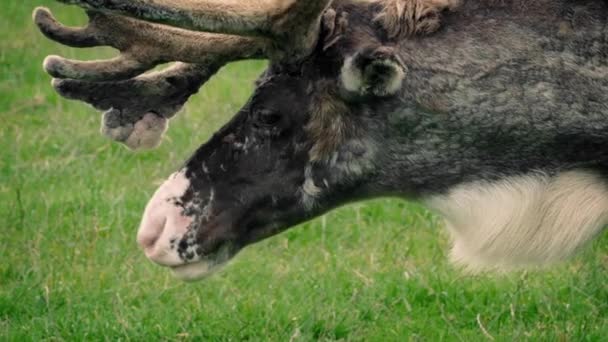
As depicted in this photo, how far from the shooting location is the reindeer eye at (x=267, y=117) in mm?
4020

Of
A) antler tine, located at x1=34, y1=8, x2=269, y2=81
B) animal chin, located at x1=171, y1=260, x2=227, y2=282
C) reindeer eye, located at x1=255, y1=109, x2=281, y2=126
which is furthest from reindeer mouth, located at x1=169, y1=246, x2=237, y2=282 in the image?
antler tine, located at x1=34, y1=8, x2=269, y2=81

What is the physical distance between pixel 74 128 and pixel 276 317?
3.18 metres

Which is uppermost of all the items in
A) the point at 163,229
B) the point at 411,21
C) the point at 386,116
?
the point at 411,21

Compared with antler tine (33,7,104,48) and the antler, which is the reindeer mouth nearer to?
the antler

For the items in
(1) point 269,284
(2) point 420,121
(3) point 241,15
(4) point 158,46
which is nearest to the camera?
(3) point 241,15

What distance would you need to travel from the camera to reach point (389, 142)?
13.2 feet

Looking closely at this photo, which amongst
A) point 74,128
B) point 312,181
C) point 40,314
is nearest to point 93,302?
point 40,314

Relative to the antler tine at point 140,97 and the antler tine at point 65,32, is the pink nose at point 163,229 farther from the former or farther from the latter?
the antler tine at point 65,32

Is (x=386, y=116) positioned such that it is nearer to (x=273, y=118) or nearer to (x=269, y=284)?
(x=273, y=118)

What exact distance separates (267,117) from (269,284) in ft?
5.05

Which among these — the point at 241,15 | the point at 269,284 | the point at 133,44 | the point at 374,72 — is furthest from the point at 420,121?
the point at 269,284

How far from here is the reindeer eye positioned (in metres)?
4.02

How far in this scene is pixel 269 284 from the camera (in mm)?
5406

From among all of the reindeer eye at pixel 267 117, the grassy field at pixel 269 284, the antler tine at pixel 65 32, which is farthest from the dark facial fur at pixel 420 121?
the grassy field at pixel 269 284
